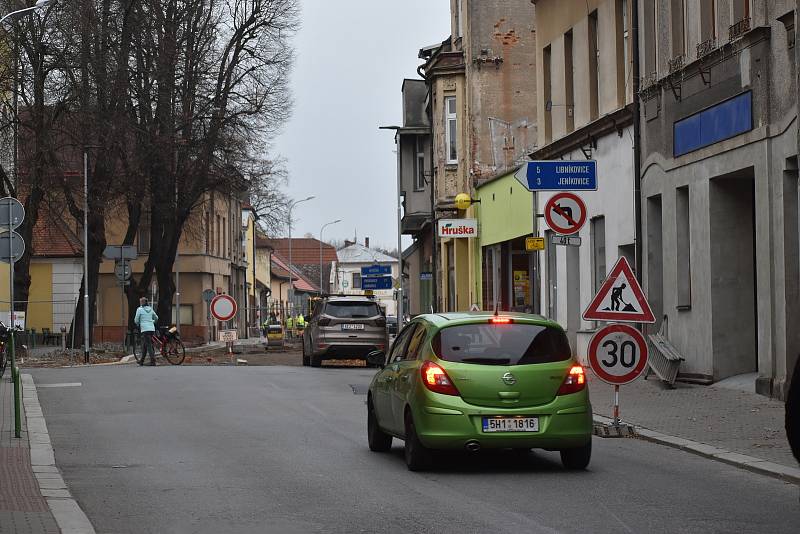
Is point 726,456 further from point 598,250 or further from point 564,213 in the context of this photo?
point 598,250

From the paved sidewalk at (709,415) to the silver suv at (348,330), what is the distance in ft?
35.8

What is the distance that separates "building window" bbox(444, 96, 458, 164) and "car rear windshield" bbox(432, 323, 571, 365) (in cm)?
3410

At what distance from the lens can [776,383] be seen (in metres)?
19.1

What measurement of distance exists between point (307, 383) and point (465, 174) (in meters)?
20.4

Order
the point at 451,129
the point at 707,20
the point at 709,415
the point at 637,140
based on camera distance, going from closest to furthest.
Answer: the point at 709,415, the point at 707,20, the point at 637,140, the point at 451,129

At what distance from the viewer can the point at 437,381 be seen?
40.9 feet

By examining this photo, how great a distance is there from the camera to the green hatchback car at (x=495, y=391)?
12328 millimetres

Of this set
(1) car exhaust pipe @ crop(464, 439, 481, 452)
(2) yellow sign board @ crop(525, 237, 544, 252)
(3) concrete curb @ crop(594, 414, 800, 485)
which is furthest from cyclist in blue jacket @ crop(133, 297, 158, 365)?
(1) car exhaust pipe @ crop(464, 439, 481, 452)

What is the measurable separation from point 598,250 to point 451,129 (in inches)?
730

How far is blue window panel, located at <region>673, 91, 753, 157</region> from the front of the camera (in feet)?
66.0

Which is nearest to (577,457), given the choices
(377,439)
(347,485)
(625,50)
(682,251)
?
(347,485)

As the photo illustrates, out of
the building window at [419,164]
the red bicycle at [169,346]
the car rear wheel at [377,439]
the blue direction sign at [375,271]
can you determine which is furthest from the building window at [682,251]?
the blue direction sign at [375,271]

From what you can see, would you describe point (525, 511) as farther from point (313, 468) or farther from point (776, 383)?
point (776, 383)

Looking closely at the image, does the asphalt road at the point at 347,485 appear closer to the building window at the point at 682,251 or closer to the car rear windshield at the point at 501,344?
the car rear windshield at the point at 501,344
